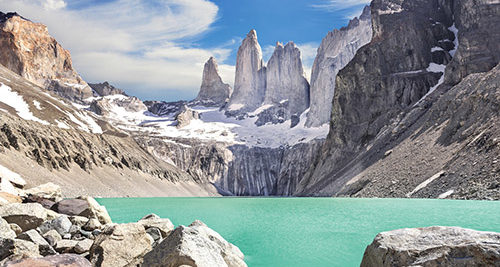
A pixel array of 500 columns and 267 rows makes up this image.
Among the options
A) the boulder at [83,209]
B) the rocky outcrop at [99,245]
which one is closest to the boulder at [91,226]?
the rocky outcrop at [99,245]

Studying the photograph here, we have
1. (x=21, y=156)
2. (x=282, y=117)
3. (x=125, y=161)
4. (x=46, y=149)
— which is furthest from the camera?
(x=282, y=117)

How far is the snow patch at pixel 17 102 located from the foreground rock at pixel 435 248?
8561 cm

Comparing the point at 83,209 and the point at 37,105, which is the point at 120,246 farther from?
the point at 37,105

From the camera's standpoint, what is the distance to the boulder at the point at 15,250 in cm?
845

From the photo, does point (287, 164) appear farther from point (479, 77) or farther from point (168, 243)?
point (168, 243)

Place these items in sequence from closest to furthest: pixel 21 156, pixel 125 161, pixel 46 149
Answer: pixel 21 156
pixel 46 149
pixel 125 161

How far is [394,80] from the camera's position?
78500 mm

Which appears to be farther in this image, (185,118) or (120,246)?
(185,118)

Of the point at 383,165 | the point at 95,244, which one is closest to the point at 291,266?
the point at 95,244

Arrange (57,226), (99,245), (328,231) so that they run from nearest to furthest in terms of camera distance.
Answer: (99,245)
(57,226)
(328,231)

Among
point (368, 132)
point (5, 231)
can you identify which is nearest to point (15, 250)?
point (5, 231)

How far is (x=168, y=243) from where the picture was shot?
29.1 ft

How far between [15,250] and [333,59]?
151202 millimetres

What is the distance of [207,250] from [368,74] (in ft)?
263
